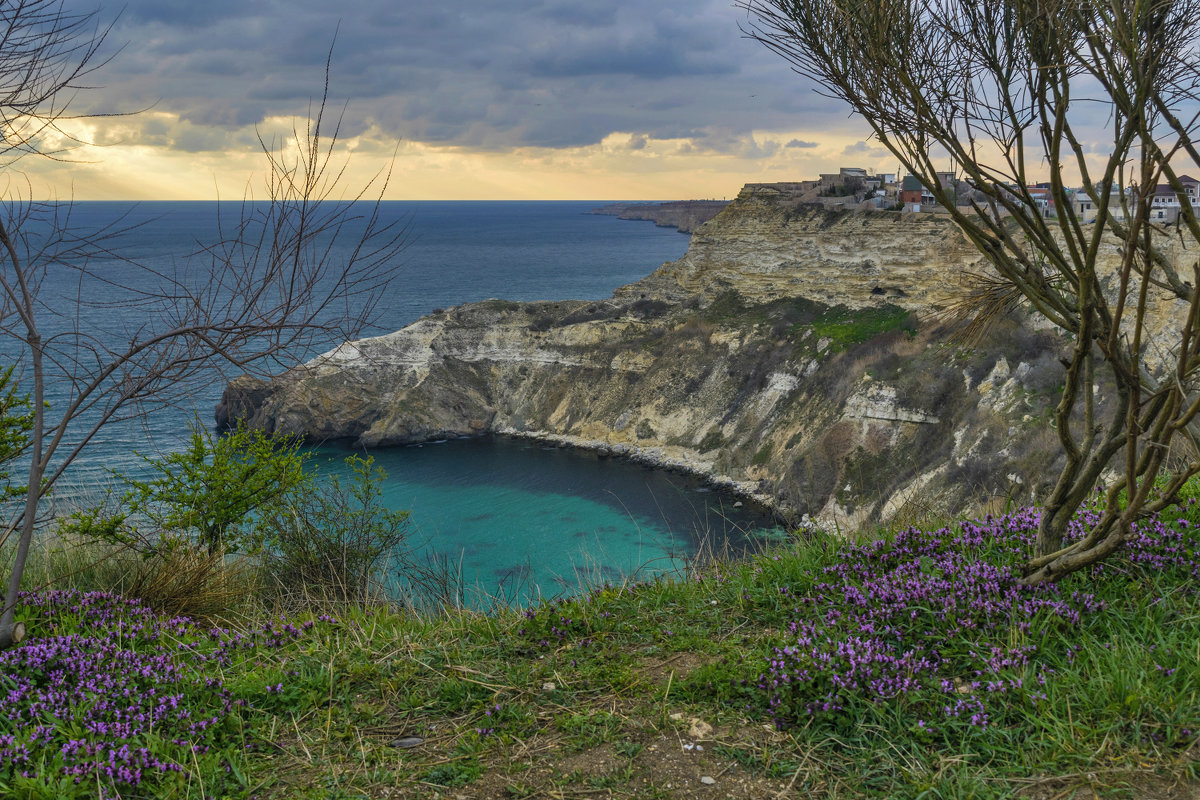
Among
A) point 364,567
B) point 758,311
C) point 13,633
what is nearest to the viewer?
point 13,633

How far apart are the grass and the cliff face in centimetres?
3246

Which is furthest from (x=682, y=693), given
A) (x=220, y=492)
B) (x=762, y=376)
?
(x=762, y=376)

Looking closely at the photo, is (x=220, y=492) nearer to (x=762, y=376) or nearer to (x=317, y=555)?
(x=317, y=555)

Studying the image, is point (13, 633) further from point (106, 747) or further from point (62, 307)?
point (62, 307)

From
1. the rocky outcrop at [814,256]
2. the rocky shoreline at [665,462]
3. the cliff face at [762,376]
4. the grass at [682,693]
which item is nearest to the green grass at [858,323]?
the cliff face at [762,376]

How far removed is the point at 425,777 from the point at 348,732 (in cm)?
68

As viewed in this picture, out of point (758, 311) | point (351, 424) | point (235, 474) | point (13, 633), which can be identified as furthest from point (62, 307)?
point (13, 633)

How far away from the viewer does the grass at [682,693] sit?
388 centimetres

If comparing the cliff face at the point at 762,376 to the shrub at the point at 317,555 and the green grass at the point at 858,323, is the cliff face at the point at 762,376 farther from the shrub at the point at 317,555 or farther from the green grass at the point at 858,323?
the shrub at the point at 317,555

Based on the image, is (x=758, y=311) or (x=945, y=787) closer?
(x=945, y=787)

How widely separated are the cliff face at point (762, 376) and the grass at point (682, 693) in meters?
32.5

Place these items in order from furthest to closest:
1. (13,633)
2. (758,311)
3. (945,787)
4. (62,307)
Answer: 1. (62,307)
2. (758,311)
3. (13,633)
4. (945,787)

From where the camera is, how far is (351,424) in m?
61.4

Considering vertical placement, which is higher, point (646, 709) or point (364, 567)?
point (646, 709)
